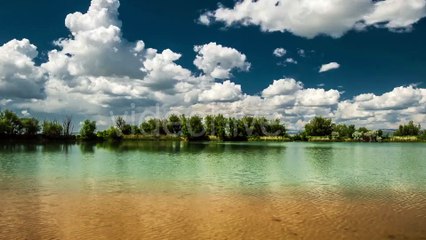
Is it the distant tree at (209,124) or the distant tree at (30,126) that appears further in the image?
the distant tree at (209,124)

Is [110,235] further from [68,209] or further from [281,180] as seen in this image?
[281,180]

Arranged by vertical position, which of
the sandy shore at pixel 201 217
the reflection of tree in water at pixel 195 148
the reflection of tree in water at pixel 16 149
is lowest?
the sandy shore at pixel 201 217

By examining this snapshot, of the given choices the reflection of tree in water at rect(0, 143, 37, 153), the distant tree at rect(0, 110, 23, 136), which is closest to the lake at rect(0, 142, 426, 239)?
the reflection of tree in water at rect(0, 143, 37, 153)

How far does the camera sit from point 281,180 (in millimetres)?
28328

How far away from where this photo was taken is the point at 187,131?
Result: 543ft

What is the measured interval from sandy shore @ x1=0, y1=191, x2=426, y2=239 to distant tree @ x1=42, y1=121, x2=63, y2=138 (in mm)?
138098

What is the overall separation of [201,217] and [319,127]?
183945mm

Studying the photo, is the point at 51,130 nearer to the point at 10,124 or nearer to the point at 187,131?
the point at 10,124

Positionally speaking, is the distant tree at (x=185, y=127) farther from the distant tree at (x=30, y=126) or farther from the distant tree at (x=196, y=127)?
the distant tree at (x=30, y=126)

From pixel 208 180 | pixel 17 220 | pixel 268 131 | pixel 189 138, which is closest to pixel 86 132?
pixel 189 138

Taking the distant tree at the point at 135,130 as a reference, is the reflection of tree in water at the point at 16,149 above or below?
below

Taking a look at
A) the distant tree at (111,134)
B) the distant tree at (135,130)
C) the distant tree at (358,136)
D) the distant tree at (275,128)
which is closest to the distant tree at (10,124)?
the distant tree at (111,134)

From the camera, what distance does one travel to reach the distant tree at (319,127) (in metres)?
191

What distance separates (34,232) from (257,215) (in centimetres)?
874
